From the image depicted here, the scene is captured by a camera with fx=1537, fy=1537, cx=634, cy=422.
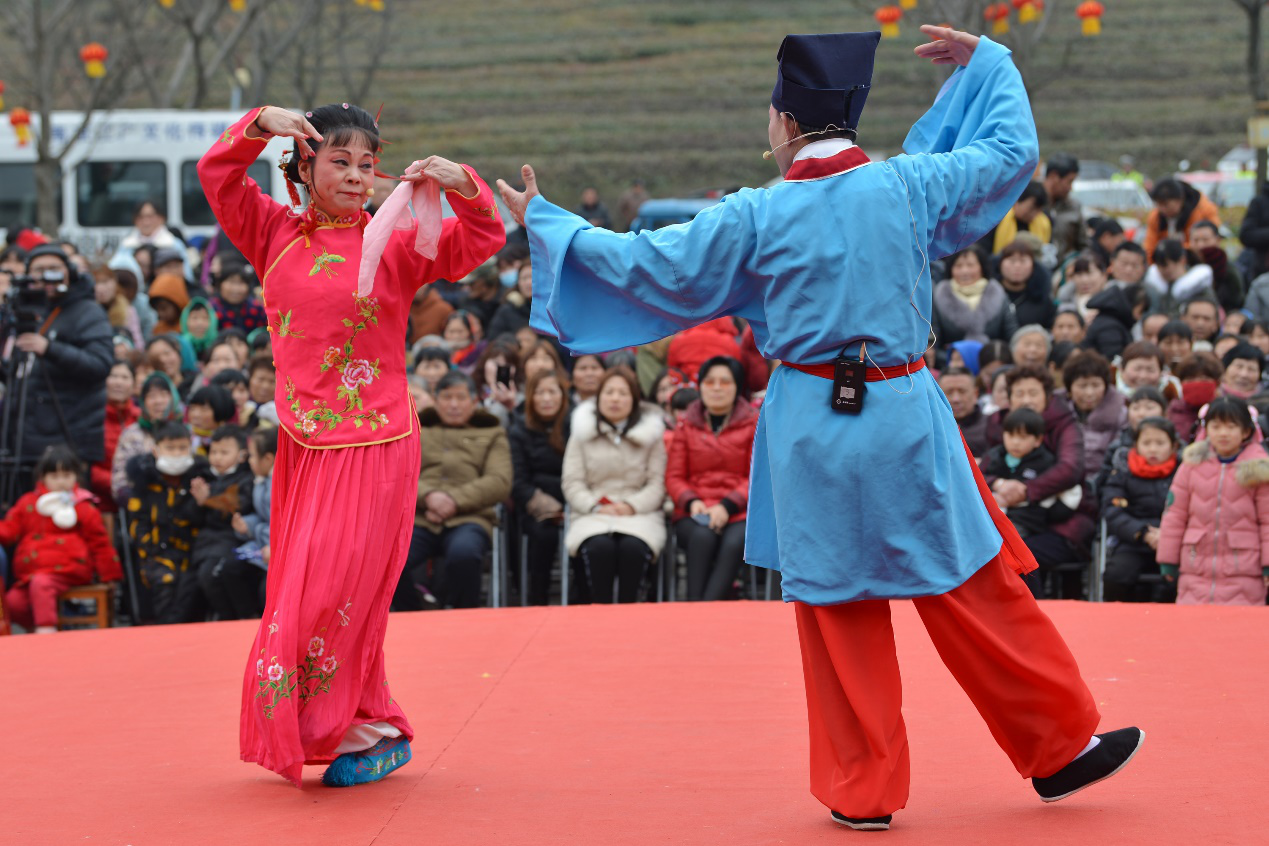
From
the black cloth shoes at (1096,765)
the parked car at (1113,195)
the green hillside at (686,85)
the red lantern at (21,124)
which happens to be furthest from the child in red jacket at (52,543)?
the green hillside at (686,85)

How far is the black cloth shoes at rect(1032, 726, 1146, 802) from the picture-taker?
2979 mm

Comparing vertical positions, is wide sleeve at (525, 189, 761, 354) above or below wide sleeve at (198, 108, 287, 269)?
below

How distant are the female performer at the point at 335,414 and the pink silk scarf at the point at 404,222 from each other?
12mm

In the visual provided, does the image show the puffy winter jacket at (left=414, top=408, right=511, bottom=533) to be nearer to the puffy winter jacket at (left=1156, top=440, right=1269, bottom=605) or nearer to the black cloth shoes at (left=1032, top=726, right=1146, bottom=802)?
the puffy winter jacket at (left=1156, top=440, right=1269, bottom=605)

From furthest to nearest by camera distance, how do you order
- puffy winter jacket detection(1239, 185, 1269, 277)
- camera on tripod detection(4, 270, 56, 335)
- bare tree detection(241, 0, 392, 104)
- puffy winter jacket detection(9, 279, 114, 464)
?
bare tree detection(241, 0, 392, 104) < puffy winter jacket detection(1239, 185, 1269, 277) < puffy winter jacket detection(9, 279, 114, 464) < camera on tripod detection(4, 270, 56, 335)

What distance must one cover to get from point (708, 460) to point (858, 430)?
130 inches

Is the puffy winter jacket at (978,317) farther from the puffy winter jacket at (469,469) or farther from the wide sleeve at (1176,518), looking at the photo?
the puffy winter jacket at (469,469)

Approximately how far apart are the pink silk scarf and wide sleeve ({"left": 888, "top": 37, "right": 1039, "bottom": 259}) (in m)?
0.99

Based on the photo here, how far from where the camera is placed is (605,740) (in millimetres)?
3686

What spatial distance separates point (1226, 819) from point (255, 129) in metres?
2.41

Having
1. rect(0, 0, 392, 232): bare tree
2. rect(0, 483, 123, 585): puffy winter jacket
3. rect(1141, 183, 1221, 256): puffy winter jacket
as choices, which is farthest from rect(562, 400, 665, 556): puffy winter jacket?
rect(0, 0, 392, 232): bare tree

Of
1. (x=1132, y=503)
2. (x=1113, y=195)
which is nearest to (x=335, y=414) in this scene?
(x=1132, y=503)

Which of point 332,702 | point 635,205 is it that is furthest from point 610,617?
point 635,205

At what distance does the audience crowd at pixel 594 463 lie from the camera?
230 inches
